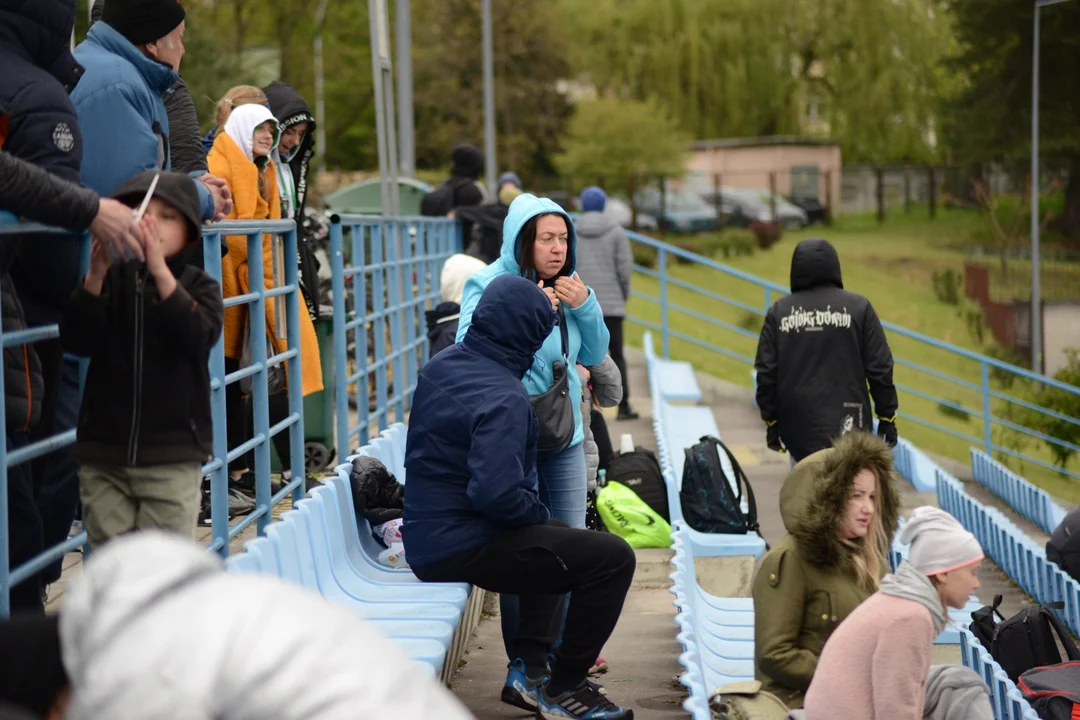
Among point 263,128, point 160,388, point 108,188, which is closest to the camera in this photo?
point 160,388

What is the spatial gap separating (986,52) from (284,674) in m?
35.1

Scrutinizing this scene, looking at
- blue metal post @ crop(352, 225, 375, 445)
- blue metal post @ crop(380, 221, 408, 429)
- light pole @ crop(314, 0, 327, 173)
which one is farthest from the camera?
light pole @ crop(314, 0, 327, 173)

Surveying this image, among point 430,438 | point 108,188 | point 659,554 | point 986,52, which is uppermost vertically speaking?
point 986,52

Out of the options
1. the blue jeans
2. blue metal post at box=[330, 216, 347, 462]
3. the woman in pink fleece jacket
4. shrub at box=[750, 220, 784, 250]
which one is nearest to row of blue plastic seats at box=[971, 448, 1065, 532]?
blue metal post at box=[330, 216, 347, 462]

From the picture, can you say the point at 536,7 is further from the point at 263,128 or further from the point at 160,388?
the point at 160,388

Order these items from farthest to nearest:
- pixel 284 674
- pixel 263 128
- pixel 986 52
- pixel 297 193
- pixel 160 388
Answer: pixel 986 52
pixel 297 193
pixel 263 128
pixel 160 388
pixel 284 674

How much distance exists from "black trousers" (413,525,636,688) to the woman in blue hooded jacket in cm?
57

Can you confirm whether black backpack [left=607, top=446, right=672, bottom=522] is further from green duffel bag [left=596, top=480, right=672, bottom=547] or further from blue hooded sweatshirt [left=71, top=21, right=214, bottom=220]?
blue hooded sweatshirt [left=71, top=21, right=214, bottom=220]

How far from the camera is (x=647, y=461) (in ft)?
26.7

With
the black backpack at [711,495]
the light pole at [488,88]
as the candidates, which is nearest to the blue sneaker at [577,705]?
the black backpack at [711,495]

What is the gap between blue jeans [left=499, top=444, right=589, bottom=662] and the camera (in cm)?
534

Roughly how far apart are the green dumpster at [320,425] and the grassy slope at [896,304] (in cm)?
1877

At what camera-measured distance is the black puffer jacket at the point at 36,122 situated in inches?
143

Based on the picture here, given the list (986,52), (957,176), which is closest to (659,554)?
(986,52)
